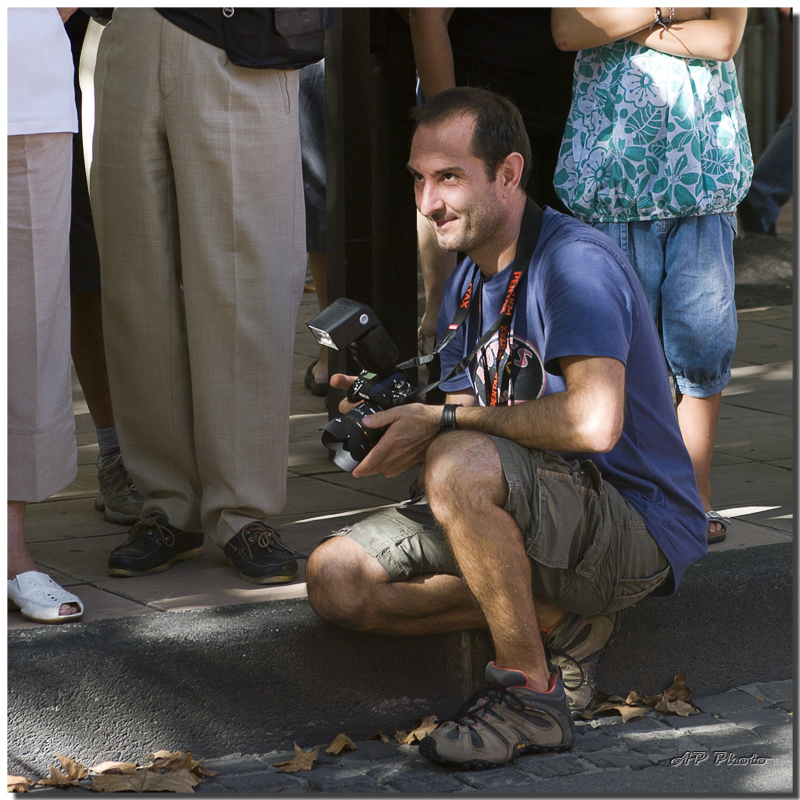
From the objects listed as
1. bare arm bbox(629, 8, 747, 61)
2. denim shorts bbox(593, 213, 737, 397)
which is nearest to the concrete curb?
denim shorts bbox(593, 213, 737, 397)

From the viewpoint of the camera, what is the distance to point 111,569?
318cm

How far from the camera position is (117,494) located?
370cm

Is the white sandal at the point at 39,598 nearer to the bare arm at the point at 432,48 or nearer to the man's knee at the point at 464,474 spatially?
the man's knee at the point at 464,474

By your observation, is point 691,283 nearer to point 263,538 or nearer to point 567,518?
point 567,518

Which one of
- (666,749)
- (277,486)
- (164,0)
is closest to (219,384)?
(277,486)

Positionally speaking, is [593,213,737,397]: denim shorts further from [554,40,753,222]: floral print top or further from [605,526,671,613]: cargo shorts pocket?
[605,526,671,613]: cargo shorts pocket

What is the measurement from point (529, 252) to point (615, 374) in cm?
40

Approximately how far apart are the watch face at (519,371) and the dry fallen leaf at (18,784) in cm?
135

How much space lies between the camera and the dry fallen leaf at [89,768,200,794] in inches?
104

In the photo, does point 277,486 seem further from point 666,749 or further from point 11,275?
point 666,749

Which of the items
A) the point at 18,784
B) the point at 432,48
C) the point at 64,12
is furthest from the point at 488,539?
the point at 432,48

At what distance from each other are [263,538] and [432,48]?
1.59 meters

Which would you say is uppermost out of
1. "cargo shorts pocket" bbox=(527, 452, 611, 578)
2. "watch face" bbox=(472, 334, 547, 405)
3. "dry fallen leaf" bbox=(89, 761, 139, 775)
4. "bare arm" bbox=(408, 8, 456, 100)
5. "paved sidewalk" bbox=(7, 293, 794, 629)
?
"bare arm" bbox=(408, 8, 456, 100)

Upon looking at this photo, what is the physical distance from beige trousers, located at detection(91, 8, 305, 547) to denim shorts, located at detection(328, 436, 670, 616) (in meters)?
0.47
